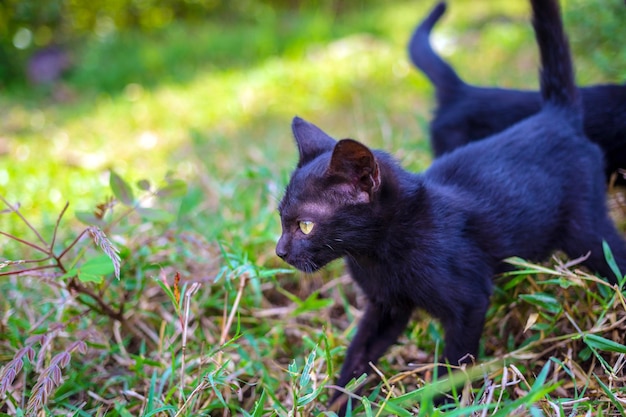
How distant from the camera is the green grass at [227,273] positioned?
186 cm

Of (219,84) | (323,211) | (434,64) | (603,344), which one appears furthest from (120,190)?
(219,84)

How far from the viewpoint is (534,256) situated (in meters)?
2.18

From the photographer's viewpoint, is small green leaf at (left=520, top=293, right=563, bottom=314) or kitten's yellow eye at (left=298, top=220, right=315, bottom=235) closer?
kitten's yellow eye at (left=298, top=220, right=315, bottom=235)

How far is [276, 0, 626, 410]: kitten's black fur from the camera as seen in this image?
182 centimetres

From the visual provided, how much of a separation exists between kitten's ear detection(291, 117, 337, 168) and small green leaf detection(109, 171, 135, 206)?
66 cm

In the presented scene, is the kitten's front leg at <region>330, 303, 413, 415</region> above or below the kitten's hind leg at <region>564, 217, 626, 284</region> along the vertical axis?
below

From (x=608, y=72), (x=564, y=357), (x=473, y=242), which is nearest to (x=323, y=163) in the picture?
(x=473, y=242)

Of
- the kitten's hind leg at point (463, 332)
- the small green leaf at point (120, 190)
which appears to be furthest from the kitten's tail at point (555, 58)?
the small green leaf at point (120, 190)

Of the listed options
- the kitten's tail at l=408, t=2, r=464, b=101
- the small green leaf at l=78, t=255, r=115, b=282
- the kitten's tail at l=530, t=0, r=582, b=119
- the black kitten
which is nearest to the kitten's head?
the small green leaf at l=78, t=255, r=115, b=282

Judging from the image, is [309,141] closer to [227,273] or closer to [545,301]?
[227,273]

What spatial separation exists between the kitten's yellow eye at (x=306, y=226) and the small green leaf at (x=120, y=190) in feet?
2.41

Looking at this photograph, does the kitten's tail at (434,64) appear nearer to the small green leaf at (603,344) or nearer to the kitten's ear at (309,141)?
the kitten's ear at (309,141)

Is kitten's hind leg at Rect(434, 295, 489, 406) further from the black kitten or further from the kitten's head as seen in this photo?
the black kitten

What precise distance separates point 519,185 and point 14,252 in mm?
2461
